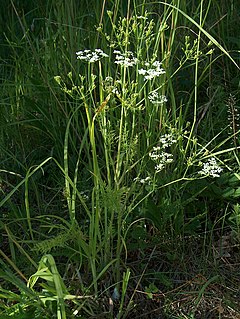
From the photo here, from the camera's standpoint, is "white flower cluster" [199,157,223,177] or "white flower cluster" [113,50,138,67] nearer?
"white flower cluster" [113,50,138,67]

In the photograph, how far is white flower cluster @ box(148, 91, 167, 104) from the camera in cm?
217

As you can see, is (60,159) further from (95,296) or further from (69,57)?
(95,296)

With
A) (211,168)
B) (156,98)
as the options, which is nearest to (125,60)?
(156,98)

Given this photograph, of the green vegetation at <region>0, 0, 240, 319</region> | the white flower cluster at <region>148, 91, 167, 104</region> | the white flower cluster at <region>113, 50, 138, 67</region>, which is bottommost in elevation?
the green vegetation at <region>0, 0, 240, 319</region>

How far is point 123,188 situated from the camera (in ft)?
6.91

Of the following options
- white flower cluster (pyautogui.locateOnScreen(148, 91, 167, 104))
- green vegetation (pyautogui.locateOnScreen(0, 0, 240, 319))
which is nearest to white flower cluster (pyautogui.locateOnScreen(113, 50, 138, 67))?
green vegetation (pyautogui.locateOnScreen(0, 0, 240, 319))

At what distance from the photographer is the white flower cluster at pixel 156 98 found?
7.13 ft

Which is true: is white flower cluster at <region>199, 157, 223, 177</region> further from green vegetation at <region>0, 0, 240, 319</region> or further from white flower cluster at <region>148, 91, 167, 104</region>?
white flower cluster at <region>148, 91, 167, 104</region>

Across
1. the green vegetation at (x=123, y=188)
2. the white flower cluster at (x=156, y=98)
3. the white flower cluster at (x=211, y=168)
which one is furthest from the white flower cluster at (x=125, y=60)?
the white flower cluster at (x=211, y=168)

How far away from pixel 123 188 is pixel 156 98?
39cm

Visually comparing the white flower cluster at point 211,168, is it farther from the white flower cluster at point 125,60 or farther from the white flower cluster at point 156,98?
the white flower cluster at point 125,60

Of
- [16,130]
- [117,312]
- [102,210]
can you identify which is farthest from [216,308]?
[16,130]

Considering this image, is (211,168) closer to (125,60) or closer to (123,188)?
(123,188)

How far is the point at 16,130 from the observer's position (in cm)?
285
